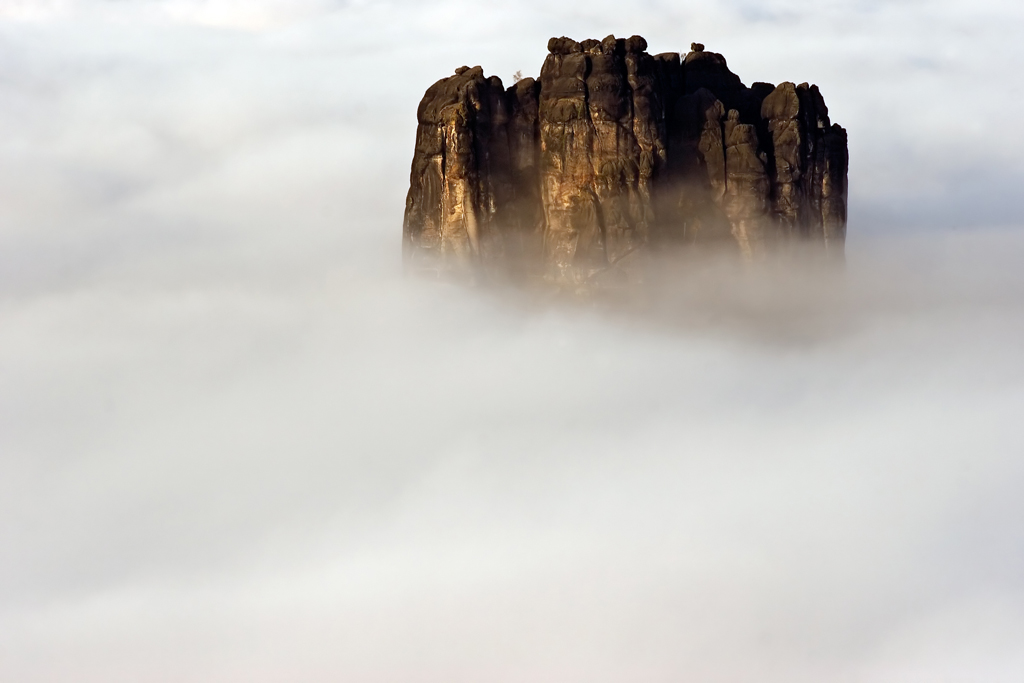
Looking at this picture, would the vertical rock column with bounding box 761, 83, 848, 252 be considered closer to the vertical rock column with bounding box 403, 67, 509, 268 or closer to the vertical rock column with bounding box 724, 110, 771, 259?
the vertical rock column with bounding box 724, 110, 771, 259

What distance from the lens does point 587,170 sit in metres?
71.2

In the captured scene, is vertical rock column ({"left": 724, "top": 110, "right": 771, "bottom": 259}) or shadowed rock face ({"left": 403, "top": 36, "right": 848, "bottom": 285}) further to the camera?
vertical rock column ({"left": 724, "top": 110, "right": 771, "bottom": 259})

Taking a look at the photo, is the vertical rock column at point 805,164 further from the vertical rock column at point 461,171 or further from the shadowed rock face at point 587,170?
the vertical rock column at point 461,171

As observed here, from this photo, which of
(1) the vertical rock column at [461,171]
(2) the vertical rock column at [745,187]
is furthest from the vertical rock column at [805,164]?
(1) the vertical rock column at [461,171]

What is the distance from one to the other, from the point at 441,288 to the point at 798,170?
1955cm

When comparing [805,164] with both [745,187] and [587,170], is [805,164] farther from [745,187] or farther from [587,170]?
[587,170]

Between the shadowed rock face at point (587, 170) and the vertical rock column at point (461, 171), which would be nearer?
the vertical rock column at point (461, 171)

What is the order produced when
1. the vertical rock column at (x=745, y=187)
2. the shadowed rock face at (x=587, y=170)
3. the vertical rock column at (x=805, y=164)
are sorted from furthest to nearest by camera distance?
the vertical rock column at (x=805, y=164) < the vertical rock column at (x=745, y=187) < the shadowed rock face at (x=587, y=170)

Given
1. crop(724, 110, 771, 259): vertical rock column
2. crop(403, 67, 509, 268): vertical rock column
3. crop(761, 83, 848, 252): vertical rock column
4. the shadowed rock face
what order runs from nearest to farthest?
crop(403, 67, 509, 268): vertical rock column → the shadowed rock face → crop(724, 110, 771, 259): vertical rock column → crop(761, 83, 848, 252): vertical rock column

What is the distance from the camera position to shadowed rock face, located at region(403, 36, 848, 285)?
71.1 metres

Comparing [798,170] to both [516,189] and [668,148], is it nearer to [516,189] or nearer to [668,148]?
[668,148]

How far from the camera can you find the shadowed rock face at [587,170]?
233 feet

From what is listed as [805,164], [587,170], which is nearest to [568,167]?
[587,170]

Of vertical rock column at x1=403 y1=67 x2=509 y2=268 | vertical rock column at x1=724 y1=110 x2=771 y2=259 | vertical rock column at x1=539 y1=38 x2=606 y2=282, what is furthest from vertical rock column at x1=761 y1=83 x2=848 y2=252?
vertical rock column at x1=403 y1=67 x2=509 y2=268
